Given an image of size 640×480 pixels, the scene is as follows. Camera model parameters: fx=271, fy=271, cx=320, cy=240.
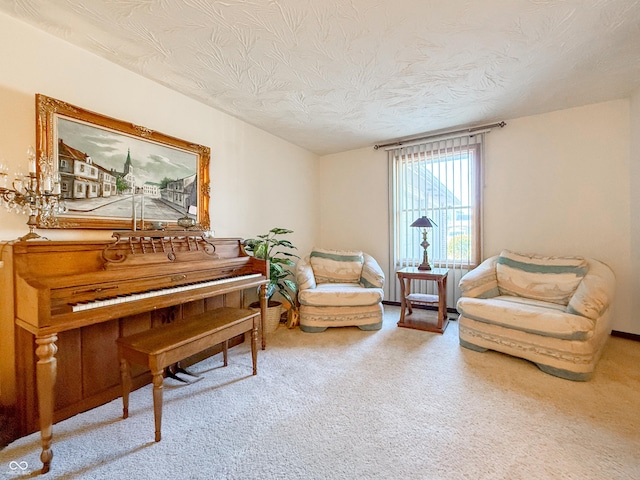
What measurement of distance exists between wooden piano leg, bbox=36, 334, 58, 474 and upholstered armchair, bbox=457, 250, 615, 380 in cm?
292

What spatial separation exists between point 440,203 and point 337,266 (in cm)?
165

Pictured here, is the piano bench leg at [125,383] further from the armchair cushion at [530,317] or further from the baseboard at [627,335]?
the baseboard at [627,335]

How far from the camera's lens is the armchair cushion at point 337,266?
3549mm

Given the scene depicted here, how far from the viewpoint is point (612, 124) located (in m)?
2.79

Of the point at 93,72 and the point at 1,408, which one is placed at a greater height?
the point at 93,72

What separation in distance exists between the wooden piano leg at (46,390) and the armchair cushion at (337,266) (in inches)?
103

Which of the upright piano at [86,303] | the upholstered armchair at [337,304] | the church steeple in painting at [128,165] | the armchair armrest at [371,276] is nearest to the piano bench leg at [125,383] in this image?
the upright piano at [86,303]

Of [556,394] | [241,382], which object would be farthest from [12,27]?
[556,394]

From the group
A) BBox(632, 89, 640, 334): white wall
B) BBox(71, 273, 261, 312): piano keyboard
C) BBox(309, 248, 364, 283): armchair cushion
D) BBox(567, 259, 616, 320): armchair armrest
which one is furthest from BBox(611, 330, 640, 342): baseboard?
BBox(71, 273, 261, 312): piano keyboard

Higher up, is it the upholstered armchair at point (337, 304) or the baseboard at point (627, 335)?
the upholstered armchair at point (337, 304)

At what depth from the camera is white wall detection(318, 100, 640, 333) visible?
2775 mm

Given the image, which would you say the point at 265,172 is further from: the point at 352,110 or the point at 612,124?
the point at 612,124

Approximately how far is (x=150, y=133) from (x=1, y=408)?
6.63 feet

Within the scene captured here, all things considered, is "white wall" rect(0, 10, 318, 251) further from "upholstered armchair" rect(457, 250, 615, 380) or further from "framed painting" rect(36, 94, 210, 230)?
"upholstered armchair" rect(457, 250, 615, 380)
